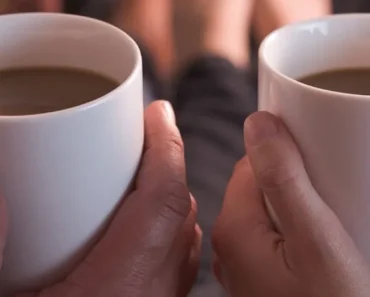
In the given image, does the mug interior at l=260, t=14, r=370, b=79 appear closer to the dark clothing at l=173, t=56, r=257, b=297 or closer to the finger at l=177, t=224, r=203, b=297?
the finger at l=177, t=224, r=203, b=297

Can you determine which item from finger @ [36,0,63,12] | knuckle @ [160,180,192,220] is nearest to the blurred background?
finger @ [36,0,63,12]

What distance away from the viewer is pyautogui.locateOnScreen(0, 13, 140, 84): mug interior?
0.64 metres

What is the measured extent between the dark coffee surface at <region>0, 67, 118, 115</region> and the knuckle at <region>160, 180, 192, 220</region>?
102mm

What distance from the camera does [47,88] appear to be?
65cm

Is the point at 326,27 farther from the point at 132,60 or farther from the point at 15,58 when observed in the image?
the point at 15,58

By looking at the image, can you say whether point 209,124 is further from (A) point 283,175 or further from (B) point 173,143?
(A) point 283,175

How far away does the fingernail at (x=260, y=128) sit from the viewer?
56 cm

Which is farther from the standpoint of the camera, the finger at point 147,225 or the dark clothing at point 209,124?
the dark clothing at point 209,124

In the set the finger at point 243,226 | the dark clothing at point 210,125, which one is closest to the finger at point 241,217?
the finger at point 243,226

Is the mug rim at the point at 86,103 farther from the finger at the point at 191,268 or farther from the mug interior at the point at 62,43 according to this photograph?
the finger at the point at 191,268

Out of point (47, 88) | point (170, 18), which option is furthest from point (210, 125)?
point (47, 88)

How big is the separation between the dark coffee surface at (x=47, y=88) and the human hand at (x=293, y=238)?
152 millimetres

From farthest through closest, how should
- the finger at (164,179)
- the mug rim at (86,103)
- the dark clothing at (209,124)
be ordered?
the dark clothing at (209,124) < the finger at (164,179) < the mug rim at (86,103)

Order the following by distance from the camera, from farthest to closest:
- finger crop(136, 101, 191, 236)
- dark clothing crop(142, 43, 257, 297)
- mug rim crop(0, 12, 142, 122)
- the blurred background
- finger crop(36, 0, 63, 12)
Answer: the blurred background, finger crop(36, 0, 63, 12), dark clothing crop(142, 43, 257, 297), finger crop(136, 101, 191, 236), mug rim crop(0, 12, 142, 122)
